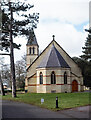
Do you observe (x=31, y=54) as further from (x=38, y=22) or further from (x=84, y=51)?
(x=38, y=22)

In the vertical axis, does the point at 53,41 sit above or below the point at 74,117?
above

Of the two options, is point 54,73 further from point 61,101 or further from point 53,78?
point 61,101

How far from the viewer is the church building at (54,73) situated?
3603 centimetres

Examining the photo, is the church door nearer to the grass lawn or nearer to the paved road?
the grass lawn

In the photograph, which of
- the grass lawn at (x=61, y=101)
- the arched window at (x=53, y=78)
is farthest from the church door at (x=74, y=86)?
the grass lawn at (x=61, y=101)

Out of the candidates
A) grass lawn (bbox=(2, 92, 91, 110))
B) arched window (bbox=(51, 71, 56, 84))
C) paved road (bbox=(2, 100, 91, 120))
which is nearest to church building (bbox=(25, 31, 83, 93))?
arched window (bbox=(51, 71, 56, 84))

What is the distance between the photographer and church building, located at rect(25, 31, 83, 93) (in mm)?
36031

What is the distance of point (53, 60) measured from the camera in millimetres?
37250

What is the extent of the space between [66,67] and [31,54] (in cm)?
1638

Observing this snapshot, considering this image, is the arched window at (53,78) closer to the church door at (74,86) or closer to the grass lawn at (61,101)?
the church door at (74,86)

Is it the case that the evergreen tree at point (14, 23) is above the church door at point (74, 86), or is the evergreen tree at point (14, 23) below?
above

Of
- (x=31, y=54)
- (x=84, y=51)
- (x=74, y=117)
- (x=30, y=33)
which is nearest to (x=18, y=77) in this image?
(x=31, y=54)

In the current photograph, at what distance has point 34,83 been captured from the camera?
39125mm

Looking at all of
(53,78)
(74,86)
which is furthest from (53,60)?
(74,86)
